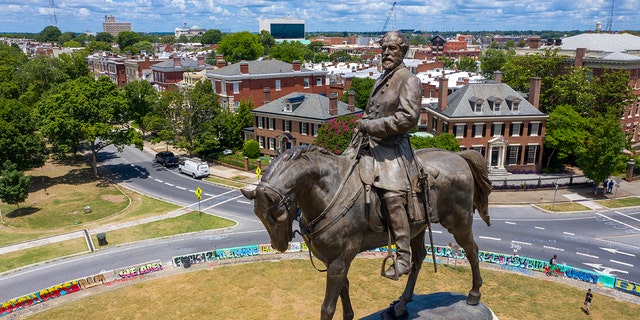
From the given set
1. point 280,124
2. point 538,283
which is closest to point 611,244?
point 538,283

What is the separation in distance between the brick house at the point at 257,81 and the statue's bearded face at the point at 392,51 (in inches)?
2233

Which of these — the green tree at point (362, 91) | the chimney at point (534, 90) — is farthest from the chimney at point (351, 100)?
the chimney at point (534, 90)

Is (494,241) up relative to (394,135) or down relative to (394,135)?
down

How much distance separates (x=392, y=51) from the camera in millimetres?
12188

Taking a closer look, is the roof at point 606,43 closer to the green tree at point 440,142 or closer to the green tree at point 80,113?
the green tree at point 440,142

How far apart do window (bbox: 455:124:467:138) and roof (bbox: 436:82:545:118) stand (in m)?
1.23

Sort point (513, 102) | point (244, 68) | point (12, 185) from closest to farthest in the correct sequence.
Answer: point (12, 185)
point (513, 102)
point (244, 68)

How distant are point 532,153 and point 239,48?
87.2 metres

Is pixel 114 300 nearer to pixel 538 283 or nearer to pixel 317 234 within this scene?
pixel 317 234

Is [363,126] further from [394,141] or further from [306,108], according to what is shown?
[306,108]

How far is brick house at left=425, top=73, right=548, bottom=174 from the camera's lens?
5225cm

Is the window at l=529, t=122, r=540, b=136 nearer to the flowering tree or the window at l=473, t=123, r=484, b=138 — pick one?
the window at l=473, t=123, r=484, b=138

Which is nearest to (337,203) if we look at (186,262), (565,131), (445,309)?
(445,309)

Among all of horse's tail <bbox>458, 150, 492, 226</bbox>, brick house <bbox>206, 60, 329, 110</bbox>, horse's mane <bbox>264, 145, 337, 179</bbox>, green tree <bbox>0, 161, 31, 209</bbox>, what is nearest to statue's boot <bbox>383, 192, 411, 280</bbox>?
horse's mane <bbox>264, 145, 337, 179</bbox>
